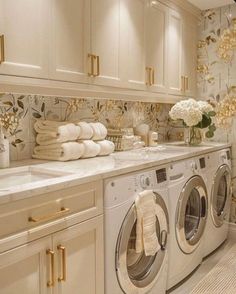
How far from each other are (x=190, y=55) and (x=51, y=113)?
1706mm

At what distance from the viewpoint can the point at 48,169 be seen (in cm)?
167

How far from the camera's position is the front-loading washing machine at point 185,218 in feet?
7.07

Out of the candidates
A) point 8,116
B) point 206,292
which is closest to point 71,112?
point 8,116

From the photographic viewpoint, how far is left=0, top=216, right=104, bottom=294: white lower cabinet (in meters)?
1.18

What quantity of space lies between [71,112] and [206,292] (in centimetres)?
161

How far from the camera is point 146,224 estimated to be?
1.79m

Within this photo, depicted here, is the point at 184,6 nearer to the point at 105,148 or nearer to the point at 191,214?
the point at 105,148

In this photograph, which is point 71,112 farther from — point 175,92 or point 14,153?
point 175,92

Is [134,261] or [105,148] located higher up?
[105,148]

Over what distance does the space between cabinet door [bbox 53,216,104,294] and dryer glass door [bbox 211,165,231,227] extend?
1.52 m

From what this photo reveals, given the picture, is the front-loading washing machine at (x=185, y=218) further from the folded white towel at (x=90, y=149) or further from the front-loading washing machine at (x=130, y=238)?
the folded white towel at (x=90, y=149)

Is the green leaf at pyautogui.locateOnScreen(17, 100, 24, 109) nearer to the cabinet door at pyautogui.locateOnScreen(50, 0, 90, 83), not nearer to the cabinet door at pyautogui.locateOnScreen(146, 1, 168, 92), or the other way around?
the cabinet door at pyautogui.locateOnScreen(50, 0, 90, 83)

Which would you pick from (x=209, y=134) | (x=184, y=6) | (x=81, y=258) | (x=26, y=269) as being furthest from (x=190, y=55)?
(x=26, y=269)

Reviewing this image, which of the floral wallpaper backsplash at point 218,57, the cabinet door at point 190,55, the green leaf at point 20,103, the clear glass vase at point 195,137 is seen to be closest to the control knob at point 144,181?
the green leaf at point 20,103
